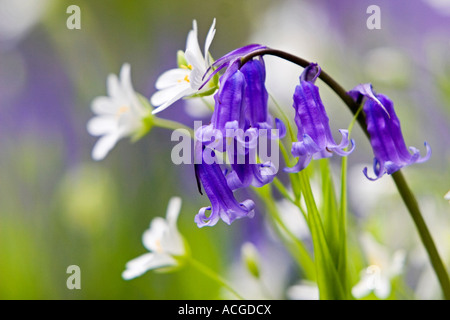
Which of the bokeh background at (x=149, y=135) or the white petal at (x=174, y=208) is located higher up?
the bokeh background at (x=149, y=135)

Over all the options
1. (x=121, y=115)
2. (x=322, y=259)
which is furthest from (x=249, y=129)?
(x=121, y=115)

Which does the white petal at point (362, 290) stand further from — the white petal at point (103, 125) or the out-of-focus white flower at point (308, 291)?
the white petal at point (103, 125)

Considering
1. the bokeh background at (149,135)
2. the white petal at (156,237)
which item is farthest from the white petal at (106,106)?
the bokeh background at (149,135)

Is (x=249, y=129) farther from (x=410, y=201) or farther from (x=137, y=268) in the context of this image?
(x=137, y=268)

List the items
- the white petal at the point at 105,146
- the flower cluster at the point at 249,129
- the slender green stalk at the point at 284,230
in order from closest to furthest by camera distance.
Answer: the flower cluster at the point at 249,129 → the slender green stalk at the point at 284,230 → the white petal at the point at 105,146

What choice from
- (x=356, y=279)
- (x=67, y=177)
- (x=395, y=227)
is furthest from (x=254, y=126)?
(x=67, y=177)

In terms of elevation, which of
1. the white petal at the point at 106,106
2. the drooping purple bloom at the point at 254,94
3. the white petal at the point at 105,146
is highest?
the white petal at the point at 106,106
